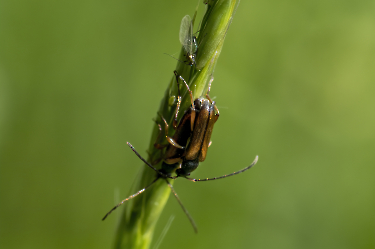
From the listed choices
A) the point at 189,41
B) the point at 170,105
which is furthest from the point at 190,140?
the point at 189,41

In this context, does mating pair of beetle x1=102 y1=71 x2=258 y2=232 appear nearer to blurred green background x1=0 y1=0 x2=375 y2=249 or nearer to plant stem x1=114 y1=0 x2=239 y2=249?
plant stem x1=114 y1=0 x2=239 y2=249

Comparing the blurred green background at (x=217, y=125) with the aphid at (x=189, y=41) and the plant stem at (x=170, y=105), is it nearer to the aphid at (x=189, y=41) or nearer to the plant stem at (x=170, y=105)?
the plant stem at (x=170, y=105)

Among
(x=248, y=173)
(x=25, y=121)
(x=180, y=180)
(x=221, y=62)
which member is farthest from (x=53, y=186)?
(x=221, y=62)

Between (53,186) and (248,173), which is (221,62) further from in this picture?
(53,186)

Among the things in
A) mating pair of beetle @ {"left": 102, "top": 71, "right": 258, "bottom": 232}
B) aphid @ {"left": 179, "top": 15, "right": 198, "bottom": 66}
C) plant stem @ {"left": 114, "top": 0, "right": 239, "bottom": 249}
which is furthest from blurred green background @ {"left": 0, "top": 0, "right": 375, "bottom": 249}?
aphid @ {"left": 179, "top": 15, "right": 198, "bottom": 66}

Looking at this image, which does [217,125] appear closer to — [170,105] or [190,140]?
[190,140]

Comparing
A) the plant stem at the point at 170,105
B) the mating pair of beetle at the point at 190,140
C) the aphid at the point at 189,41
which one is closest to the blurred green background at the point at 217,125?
the mating pair of beetle at the point at 190,140

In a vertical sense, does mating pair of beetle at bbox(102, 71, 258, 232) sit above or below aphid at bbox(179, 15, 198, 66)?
below
